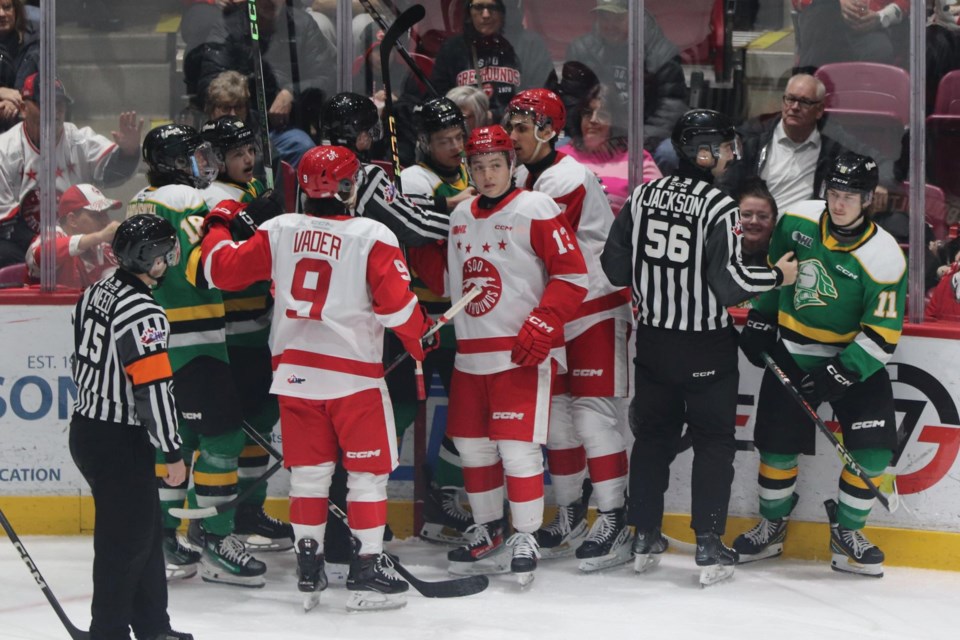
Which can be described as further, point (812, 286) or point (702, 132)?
point (812, 286)

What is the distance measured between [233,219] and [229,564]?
3.46 ft

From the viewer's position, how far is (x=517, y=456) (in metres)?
4.19

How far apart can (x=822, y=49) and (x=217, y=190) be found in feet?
6.59

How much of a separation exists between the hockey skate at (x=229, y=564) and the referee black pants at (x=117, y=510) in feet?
2.68

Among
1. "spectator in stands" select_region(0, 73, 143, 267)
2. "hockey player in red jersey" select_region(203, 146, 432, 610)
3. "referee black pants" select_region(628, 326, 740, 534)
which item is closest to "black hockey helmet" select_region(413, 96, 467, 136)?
"hockey player in red jersey" select_region(203, 146, 432, 610)

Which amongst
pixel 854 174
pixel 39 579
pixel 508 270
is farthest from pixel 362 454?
Answer: pixel 854 174

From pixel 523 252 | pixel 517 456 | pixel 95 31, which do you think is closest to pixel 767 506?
pixel 517 456

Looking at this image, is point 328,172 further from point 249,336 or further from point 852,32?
point 852,32

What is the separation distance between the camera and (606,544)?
4383 mm

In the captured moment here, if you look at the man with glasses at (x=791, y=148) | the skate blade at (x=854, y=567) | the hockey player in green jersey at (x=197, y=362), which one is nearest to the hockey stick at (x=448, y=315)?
the hockey player in green jersey at (x=197, y=362)

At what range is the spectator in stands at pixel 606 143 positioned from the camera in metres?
4.63

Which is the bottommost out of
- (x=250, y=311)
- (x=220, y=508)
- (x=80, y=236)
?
(x=220, y=508)

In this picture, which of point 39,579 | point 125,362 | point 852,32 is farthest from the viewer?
point 852,32

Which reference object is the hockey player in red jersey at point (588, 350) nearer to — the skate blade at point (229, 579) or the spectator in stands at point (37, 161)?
the skate blade at point (229, 579)
